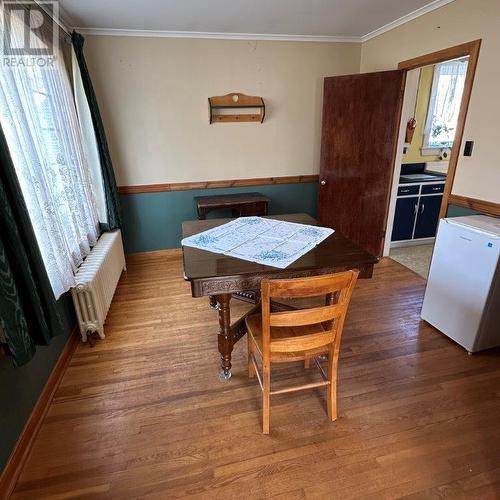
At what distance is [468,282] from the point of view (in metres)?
2.02

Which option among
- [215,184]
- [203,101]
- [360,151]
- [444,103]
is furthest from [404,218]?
[203,101]

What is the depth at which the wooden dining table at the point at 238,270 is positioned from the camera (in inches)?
59.3

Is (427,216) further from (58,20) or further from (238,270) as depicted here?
(58,20)

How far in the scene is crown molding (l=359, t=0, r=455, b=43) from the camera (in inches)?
98.7

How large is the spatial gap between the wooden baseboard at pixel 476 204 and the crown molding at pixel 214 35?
2.27m

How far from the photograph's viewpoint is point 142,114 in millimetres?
3344

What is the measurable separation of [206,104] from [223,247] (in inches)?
91.3

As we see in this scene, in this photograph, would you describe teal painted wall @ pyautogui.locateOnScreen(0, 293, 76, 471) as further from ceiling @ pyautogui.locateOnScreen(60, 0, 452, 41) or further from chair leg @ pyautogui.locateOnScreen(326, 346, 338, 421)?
ceiling @ pyautogui.locateOnScreen(60, 0, 452, 41)

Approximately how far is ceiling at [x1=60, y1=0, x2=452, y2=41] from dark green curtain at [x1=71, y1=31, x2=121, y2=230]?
0.92 feet

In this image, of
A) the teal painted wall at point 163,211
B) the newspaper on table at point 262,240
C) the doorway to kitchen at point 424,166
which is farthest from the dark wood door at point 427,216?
the newspaper on table at point 262,240

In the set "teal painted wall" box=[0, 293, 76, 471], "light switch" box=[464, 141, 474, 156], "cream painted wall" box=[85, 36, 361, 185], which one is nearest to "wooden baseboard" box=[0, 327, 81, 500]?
"teal painted wall" box=[0, 293, 76, 471]

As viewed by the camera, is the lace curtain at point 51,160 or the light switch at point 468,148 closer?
the lace curtain at point 51,160

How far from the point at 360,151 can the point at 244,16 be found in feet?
5.66

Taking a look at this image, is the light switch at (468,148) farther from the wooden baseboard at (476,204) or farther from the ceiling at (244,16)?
the ceiling at (244,16)
